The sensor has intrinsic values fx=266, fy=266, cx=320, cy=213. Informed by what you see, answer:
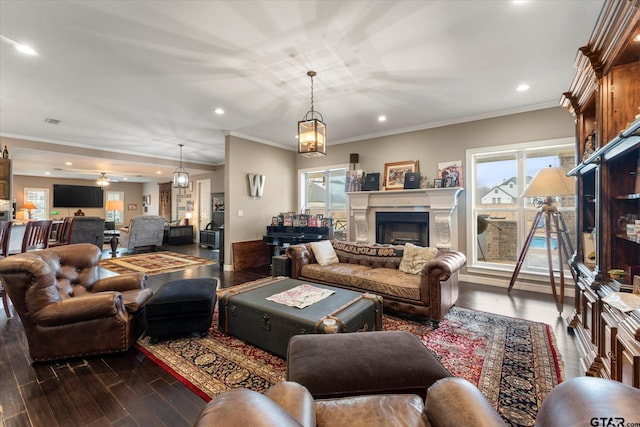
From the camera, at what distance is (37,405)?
5.49 ft

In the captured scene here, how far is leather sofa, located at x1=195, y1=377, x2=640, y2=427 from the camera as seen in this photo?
66cm

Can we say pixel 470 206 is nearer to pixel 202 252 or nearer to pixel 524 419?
pixel 524 419

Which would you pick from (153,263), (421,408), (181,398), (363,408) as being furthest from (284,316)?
(153,263)

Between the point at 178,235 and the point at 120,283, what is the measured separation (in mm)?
7040

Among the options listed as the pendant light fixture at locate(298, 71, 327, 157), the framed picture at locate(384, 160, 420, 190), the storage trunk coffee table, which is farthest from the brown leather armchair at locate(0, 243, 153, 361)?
the framed picture at locate(384, 160, 420, 190)

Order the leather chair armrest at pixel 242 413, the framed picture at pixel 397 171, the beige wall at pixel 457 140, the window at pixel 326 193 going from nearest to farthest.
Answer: the leather chair armrest at pixel 242 413 < the beige wall at pixel 457 140 < the framed picture at pixel 397 171 < the window at pixel 326 193

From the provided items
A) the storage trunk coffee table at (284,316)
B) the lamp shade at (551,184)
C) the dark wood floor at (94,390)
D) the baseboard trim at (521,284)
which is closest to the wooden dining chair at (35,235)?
the dark wood floor at (94,390)

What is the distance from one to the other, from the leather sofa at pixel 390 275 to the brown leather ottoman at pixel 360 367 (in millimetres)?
1395

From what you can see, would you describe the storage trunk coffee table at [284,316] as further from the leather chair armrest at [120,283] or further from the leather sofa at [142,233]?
the leather sofa at [142,233]

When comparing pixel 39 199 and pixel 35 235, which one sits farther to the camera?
pixel 39 199

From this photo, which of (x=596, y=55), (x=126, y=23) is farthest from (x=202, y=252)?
(x=596, y=55)

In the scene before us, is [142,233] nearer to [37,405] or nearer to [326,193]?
[326,193]

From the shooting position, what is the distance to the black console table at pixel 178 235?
891cm

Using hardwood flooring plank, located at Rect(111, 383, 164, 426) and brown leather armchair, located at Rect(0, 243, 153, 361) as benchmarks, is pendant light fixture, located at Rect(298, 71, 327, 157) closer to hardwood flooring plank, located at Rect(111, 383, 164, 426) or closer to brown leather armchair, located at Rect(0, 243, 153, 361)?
brown leather armchair, located at Rect(0, 243, 153, 361)
